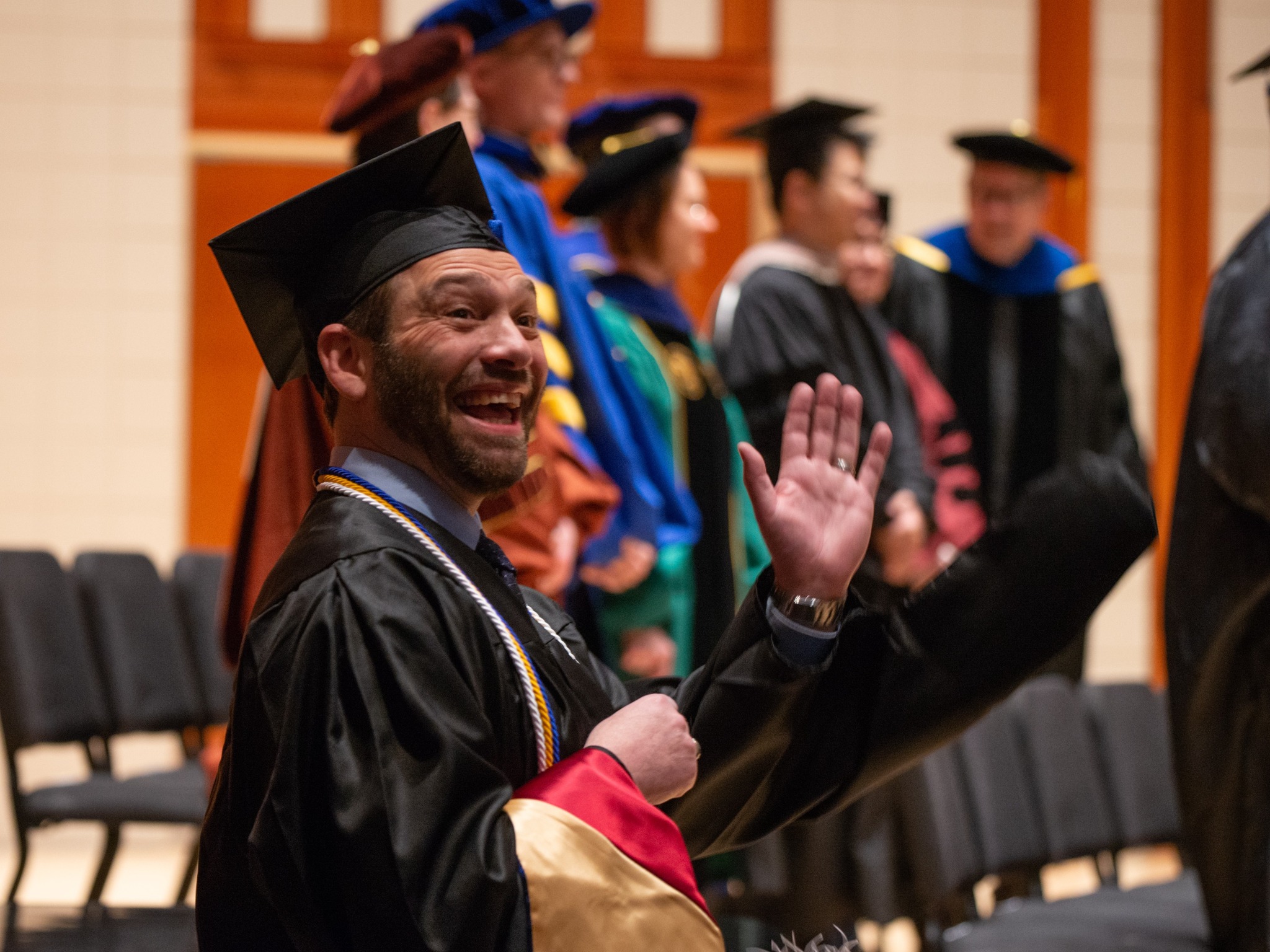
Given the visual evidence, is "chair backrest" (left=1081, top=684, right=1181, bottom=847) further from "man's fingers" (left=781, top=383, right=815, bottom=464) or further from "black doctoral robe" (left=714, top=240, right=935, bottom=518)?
"man's fingers" (left=781, top=383, right=815, bottom=464)

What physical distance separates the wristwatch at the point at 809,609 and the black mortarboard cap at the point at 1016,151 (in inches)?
143

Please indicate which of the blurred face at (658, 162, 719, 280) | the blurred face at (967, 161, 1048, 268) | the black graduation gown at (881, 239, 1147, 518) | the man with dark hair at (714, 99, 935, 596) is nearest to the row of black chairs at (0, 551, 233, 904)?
the blurred face at (658, 162, 719, 280)

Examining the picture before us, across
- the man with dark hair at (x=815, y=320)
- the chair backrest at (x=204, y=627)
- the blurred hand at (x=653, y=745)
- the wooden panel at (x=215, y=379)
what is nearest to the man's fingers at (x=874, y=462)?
the blurred hand at (x=653, y=745)

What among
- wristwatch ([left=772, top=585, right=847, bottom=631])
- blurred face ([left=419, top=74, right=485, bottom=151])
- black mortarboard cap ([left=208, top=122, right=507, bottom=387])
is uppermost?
blurred face ([left=419, top=74, right=485, bottom=151])

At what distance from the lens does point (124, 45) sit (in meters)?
6.58

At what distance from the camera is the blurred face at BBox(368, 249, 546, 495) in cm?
164

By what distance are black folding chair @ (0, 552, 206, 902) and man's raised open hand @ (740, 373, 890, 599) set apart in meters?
2.67

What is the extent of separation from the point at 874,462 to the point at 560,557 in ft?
3.91

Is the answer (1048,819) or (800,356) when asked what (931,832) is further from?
(800,356)

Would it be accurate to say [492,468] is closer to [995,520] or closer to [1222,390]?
[995,520]

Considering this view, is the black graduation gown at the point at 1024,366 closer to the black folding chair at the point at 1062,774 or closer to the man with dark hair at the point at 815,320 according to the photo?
the man with dark hair at the point at 815,320

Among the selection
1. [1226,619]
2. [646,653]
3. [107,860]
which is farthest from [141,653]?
[1226,619]

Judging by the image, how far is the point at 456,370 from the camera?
1.64 meters

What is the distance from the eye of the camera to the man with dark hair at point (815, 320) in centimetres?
414
